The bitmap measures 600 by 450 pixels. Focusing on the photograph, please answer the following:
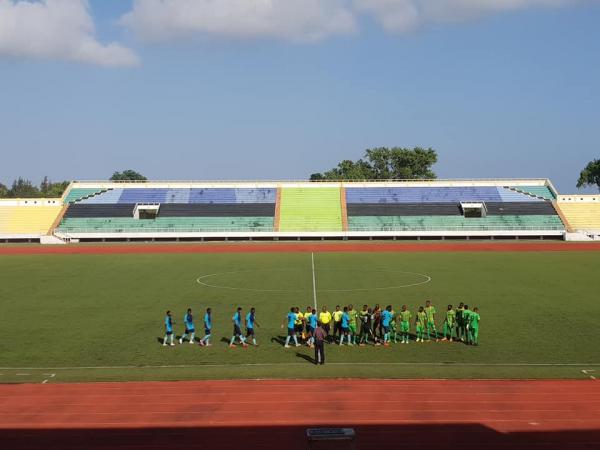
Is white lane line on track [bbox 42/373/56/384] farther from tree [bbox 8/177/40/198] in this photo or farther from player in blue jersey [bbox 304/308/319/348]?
tree [bbox 8/177/40/198]

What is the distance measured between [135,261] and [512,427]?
36.2m

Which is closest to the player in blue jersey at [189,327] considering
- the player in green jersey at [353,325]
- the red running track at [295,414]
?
the red running track at [295,414]

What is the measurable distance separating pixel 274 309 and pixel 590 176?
112 meters

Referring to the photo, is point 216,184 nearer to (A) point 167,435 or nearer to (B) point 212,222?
(B) point 212,222

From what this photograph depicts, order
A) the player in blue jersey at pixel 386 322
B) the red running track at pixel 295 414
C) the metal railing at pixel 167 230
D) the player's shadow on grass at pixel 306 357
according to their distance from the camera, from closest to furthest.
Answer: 1. the red running track at pixel 295 414
2. the player's shadow on grass at pixel 306 357
3. the player in blue jersey at pixel 386 322
4. the metal railing at pixel 167 230

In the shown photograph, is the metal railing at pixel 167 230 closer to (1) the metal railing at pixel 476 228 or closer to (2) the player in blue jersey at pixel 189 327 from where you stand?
(1) the metal railing at pixel 476 228

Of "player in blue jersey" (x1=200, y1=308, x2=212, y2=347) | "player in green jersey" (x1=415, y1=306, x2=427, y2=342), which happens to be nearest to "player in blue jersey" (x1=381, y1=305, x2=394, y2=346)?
"player in green jersey" (x1=415, y1=306, x2=427, y2=342)

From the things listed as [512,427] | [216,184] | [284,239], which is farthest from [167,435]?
[216,184]

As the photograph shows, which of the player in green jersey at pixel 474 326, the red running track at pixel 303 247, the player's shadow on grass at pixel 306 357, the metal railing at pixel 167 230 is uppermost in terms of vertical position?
the metal railing at pixel 167 230

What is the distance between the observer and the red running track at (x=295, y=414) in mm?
12211

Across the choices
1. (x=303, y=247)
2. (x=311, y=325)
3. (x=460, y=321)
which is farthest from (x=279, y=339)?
(x=303, y=247)

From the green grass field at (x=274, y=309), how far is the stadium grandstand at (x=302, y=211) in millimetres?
18830

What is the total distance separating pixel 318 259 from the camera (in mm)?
45562

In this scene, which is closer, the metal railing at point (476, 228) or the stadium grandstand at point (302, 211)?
the stadium grandstand at point (302, 211)
